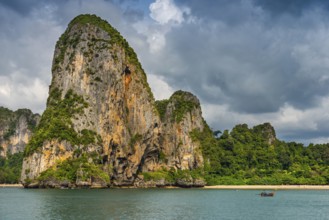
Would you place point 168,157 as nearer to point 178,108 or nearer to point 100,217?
point 178,108

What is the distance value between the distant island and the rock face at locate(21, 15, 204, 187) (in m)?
0.22

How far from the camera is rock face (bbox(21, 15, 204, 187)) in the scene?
87.7 meters

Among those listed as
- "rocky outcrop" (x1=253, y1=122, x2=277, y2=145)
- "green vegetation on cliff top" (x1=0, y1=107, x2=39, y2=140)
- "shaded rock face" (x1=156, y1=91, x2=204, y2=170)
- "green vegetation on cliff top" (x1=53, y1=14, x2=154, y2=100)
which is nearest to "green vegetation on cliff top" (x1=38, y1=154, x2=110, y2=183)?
"green vegetation on cliff top" (x1=53, y1=14, x2=154, y2=100)

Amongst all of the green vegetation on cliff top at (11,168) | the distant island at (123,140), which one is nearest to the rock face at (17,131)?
the green vegetation on cliff top at (11,168)

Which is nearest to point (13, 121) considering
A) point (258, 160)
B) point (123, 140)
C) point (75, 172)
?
point (123, 140)

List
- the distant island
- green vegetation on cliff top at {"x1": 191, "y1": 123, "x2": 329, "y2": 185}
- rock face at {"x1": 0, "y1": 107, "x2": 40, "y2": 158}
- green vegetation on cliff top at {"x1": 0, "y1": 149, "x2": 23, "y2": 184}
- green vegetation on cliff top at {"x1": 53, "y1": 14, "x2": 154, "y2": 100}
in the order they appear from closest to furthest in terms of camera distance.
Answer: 1. the distant island
2. green vegetation on cliff top at {"x1": 53, "y1": 14, "x2": 154, "y2": 100}
3. green vegetation on cliff top at {"x1": 191, "y1": 123, "x2": 329, "y2": 185}
4. green vegetation on cliff top at {"x1": 0, "y1": 149, "x2": 23, "y2": 184}
5. rock face at {"x1": 0, "y1": 107, "x2": 40, "y2": 158}

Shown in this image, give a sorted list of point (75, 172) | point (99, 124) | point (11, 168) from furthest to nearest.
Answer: point (11, 168) → point (99, 124) → point (75, 172)

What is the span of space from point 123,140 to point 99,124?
8.00 m

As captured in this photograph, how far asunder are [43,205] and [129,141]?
57.1m

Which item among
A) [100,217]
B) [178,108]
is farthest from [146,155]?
[100,217]

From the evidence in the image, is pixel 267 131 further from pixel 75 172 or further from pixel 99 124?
pixel 75 172

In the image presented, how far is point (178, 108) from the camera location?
125875 mm

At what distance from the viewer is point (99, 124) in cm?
9681

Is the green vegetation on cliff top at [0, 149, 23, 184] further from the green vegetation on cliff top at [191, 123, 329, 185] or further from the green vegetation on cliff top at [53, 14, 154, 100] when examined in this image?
the green vegetation on cliff top at [191, 123, 329, 185]
